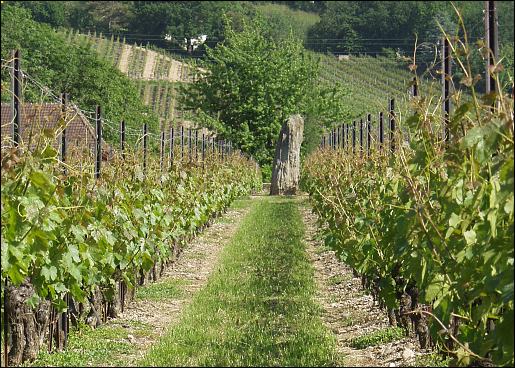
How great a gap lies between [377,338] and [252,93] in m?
32.8

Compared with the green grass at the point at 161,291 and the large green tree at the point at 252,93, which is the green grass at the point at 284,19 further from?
the green grass at the point at 161,291

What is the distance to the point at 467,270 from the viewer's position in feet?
16.2

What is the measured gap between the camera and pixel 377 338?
7.27m

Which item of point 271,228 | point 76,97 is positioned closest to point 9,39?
point 76,97

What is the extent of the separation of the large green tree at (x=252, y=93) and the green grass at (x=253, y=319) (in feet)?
83.4

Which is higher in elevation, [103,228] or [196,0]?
[196,0]

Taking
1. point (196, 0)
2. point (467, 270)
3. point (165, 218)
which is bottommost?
point (165, 218)

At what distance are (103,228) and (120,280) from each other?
1365 millimetres

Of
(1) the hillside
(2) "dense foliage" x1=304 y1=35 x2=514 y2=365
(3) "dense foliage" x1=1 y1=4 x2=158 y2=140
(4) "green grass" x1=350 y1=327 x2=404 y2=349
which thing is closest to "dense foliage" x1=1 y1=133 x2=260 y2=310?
(4) "green grass" x1=350 y1=327 x2=404 y2=349

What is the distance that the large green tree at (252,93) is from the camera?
39.4 meters

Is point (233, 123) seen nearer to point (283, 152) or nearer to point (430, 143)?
point (283, 152)

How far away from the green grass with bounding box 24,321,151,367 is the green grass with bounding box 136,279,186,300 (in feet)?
5.05

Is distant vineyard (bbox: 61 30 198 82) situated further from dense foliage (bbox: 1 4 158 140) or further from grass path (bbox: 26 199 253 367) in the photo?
grass path (bbox: 26 199 253 367)

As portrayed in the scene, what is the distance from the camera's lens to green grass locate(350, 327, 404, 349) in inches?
281
